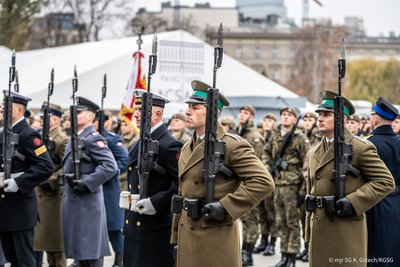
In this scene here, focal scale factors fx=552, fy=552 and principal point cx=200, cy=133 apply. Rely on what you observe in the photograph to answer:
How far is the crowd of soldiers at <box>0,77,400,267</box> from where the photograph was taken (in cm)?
422

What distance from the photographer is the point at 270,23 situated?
266 ft

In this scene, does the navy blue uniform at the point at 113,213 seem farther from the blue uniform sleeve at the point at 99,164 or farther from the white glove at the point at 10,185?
the white glove at the point at 10,185

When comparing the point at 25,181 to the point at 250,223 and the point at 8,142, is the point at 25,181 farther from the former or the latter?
the point at 250,223

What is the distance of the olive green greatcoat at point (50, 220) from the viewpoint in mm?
6672

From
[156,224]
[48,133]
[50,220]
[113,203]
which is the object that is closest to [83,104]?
[48,133]

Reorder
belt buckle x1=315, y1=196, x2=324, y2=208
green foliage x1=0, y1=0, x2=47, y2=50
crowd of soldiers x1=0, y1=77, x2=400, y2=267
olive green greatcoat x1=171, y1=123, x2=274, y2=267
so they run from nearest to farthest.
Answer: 1. olive green greatcoat x1=171, y1=123, x2=274, y2=267
2. crowd of soldiers x1=0, y1=77, x2=400, y2=267
3. belt buckle x1=315, y1=196, x2=324, y2=208
4. green foliage x1=0, y1=0, x2=47, y2=50

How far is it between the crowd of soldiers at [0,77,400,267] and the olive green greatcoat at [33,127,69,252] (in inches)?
0.5

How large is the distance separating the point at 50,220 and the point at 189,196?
10.1ft

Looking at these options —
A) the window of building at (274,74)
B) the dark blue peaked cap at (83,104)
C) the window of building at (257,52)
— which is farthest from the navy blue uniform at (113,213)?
the window of building at (274,74)

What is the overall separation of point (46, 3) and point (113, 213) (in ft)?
88.4

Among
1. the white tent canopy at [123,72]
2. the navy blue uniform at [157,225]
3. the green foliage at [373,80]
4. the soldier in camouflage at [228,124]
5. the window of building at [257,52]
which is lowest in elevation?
the navy blue uniform at [157,225]

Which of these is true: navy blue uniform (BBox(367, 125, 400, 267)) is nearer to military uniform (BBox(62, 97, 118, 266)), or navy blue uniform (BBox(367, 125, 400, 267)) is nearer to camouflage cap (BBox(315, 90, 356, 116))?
Result: camouflage cap (BBox(315, 90, 356, 116))

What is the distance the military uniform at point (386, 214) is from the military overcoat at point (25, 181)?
3404 millimetres

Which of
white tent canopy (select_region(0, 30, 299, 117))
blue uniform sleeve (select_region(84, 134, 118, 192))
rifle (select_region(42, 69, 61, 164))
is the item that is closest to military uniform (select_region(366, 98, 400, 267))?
blue uniform sleeve (select_region(84, 134, 118, 192))
